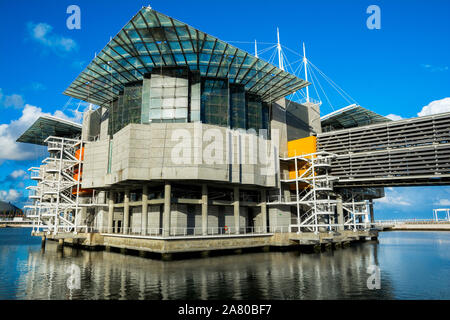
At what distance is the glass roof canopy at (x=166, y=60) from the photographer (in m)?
40.5

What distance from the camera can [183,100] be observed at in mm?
48125

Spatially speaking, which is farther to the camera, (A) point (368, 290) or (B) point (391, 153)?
(B) point (391, 153)

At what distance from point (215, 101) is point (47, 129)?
159 ft

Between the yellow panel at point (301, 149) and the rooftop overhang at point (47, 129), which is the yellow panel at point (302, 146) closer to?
the yellow panel at point (301, 149)

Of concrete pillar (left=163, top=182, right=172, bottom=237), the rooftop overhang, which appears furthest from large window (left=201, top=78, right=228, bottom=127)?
the rooftop overhang

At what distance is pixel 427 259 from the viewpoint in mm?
37219

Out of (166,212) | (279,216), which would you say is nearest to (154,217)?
(166,212)

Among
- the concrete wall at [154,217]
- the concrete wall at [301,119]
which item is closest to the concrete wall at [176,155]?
the concrete wall at [154,217]

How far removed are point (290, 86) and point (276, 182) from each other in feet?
54.4

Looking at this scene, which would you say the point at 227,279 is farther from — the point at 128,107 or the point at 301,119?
the point at 301,119

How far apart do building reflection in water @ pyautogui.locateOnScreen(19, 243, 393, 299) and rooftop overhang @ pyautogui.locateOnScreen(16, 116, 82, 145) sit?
42.7 metres
